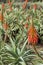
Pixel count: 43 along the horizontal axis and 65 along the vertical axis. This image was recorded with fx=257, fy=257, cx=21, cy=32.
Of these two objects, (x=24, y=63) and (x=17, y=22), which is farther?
(x=17, y=22)

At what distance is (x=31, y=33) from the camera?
455 centimetres

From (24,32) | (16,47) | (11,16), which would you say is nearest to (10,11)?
(11,16)

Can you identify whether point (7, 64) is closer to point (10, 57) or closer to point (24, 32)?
point (10, 57)

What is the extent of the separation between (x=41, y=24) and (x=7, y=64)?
9.81 feet

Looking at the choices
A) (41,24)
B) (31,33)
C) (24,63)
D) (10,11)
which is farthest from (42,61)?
(10,11)

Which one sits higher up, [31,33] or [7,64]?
[31,33]

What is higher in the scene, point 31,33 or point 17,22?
point 31,33

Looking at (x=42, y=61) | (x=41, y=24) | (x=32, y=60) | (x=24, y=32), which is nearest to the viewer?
(x=42, y=61)

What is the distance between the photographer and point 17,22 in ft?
29.4

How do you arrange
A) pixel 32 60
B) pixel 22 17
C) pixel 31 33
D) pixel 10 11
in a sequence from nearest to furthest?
pixel 31 33
pixel 32 60
pixel 22 17
pixel 10 11

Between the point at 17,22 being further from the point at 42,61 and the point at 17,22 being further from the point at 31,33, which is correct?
the point at 31,33

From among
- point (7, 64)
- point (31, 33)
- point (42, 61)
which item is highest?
point (31, 33)

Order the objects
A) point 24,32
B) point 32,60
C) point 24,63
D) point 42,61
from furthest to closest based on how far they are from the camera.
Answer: point 24,32, point 32,60, point 24,63, point 42,61

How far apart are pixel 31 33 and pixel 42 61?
1013mm
